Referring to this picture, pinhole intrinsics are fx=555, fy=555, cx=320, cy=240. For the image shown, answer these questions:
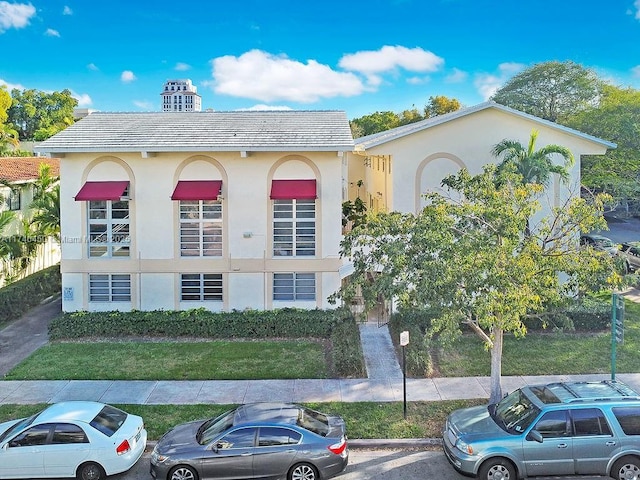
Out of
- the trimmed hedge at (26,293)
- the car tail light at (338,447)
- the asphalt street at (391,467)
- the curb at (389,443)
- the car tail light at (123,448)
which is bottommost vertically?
the asphalt street at (391,467)

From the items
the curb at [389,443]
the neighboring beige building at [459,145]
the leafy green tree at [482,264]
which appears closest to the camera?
the leafy green tree at [482,264]

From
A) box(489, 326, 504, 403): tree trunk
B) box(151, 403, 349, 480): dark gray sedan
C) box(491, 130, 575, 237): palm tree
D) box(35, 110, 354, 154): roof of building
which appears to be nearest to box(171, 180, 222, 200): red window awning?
box(35, 110, 354, 154): roof of building

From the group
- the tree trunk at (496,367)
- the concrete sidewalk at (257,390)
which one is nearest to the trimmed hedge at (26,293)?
the concrete sidewalk at (257,390)

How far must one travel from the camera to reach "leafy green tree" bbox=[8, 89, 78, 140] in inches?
3009

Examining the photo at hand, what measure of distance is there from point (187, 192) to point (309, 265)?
16.4 feet

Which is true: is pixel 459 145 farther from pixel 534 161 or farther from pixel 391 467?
pixel 391 467

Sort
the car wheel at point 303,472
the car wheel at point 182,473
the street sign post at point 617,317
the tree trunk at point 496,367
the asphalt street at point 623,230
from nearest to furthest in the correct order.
Result: 1. the car wheel at point 182,473
2. the car wheel at point 303,472
3. the tree trunk at point 496,367
4. the street sign post at point 617,317
5. the asphalt street at point 623,230

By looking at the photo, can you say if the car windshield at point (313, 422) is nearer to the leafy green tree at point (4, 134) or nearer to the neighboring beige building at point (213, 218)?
the neighboring beige building at point (213, 218)

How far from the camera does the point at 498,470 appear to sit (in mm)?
9836

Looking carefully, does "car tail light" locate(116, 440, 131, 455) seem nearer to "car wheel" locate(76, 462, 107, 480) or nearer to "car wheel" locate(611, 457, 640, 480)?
"car wheel" locate(76, 462, 107, 480)

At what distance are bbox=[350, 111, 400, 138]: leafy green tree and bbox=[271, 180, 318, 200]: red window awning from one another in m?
38.4

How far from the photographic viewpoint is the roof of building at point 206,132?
19172 millimetres

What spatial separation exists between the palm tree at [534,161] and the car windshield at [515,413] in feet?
30.8

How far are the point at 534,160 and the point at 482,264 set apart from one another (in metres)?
9.18
